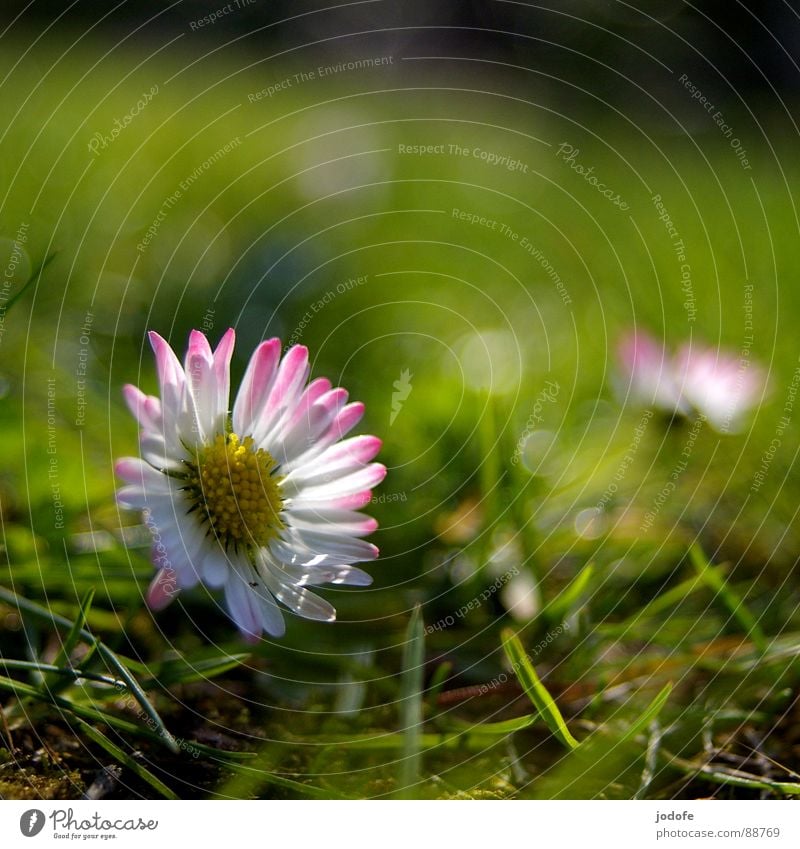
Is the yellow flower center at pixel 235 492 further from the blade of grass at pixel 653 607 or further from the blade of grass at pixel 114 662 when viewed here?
the blade of grass at pixel 653 607

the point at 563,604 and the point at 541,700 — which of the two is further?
the point at 563,604

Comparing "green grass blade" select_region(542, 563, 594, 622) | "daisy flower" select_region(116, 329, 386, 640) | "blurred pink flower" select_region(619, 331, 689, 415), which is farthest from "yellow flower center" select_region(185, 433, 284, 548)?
"blurred pink flower" select_region(619, 331, 689, 415)

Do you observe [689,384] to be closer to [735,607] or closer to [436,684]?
[735,607]

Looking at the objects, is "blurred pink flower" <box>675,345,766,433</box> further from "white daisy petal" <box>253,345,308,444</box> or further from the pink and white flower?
"white daisy petal" <box>253,345,308,444</box>

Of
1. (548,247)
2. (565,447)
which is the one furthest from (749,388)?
(548,247)

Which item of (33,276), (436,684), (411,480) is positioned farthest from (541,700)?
(33,276)

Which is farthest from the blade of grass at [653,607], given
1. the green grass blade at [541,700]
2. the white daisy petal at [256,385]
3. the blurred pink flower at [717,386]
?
the white daisy petal at [256,385]

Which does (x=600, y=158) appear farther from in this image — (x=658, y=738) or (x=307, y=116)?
(x=658, y=738)

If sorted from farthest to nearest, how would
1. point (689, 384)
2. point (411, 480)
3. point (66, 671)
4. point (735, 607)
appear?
point (689, 384)
point (411, 480)
point (735, 607)
point (66, 671)
